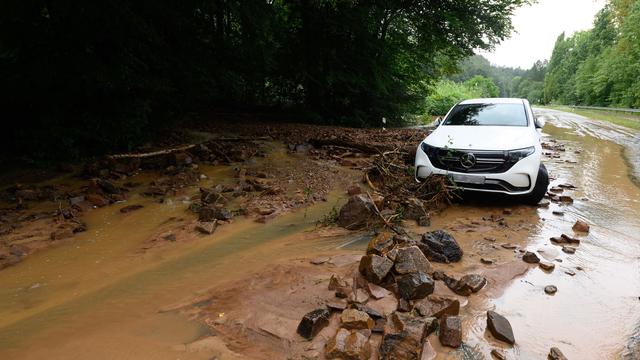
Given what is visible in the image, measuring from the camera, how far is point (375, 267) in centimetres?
353

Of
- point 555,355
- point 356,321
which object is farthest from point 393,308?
point 555,355

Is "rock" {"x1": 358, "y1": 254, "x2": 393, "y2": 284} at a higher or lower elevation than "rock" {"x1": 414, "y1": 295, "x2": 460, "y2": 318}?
higher

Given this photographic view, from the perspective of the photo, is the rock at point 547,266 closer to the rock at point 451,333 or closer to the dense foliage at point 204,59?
the rock at point 451,333

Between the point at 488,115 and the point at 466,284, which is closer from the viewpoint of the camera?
the point at 466,284

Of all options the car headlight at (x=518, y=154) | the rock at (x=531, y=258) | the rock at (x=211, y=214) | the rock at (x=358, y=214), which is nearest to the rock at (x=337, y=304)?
the rock at (x=358, y=214)

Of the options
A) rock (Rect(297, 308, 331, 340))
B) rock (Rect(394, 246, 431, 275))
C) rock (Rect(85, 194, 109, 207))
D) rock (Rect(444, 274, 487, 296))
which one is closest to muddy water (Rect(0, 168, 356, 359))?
rock (Rect(85, 194, 109, 207))

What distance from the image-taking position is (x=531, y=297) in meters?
3.52

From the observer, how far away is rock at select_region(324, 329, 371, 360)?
2.56m

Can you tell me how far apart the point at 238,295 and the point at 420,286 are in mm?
1653

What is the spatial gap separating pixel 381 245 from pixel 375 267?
1.97 ft

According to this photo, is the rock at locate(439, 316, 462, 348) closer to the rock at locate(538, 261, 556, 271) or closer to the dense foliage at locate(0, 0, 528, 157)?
the rock at locate(538, 261, 556, 271)

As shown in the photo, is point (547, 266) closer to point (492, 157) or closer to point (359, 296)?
point (492, 157)

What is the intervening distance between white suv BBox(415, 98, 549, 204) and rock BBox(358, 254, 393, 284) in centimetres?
283

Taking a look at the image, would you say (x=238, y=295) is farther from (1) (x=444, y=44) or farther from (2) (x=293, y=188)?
(1) (x=444, y=44)
